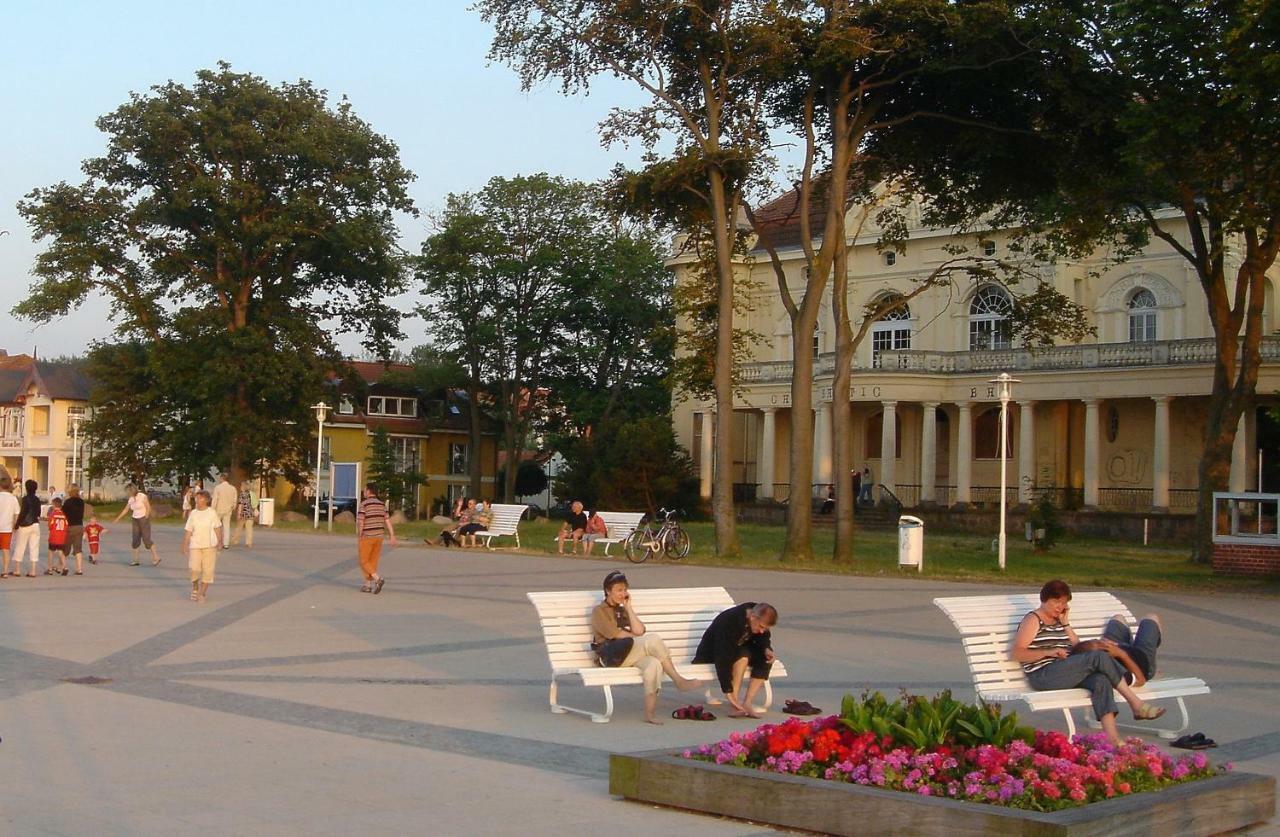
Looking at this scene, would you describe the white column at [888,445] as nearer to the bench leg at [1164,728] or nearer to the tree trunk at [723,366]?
the tree trunk at [723,366]

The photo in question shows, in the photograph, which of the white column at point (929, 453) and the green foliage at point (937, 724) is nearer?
the green foliage at point (937, 724)

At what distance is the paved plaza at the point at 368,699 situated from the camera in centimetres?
800

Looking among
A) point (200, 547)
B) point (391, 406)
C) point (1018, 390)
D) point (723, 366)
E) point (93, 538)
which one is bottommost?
point (93, 538)

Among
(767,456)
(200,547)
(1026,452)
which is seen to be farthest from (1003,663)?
(767,456)

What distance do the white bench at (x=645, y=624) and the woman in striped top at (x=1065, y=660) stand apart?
6.41ft

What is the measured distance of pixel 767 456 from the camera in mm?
62688

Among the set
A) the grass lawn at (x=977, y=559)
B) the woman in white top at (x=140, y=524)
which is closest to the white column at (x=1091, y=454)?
the grass lawn at (x=977, y=559)

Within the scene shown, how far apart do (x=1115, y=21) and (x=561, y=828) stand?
25.3 meters

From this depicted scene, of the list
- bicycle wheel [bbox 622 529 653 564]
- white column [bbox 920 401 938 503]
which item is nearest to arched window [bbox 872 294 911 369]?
white column [bbox 920 401 938 503]

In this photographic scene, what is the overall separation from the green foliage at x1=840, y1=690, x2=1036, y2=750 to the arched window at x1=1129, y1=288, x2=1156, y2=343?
49.4 metres

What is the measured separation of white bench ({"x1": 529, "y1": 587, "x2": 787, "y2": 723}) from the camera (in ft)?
38.0

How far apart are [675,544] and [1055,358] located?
26.6 meters

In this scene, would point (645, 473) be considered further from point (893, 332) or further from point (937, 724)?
point (937, 724)

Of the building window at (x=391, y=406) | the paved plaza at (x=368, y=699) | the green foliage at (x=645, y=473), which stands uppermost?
the building window at (x=391, y=406)
